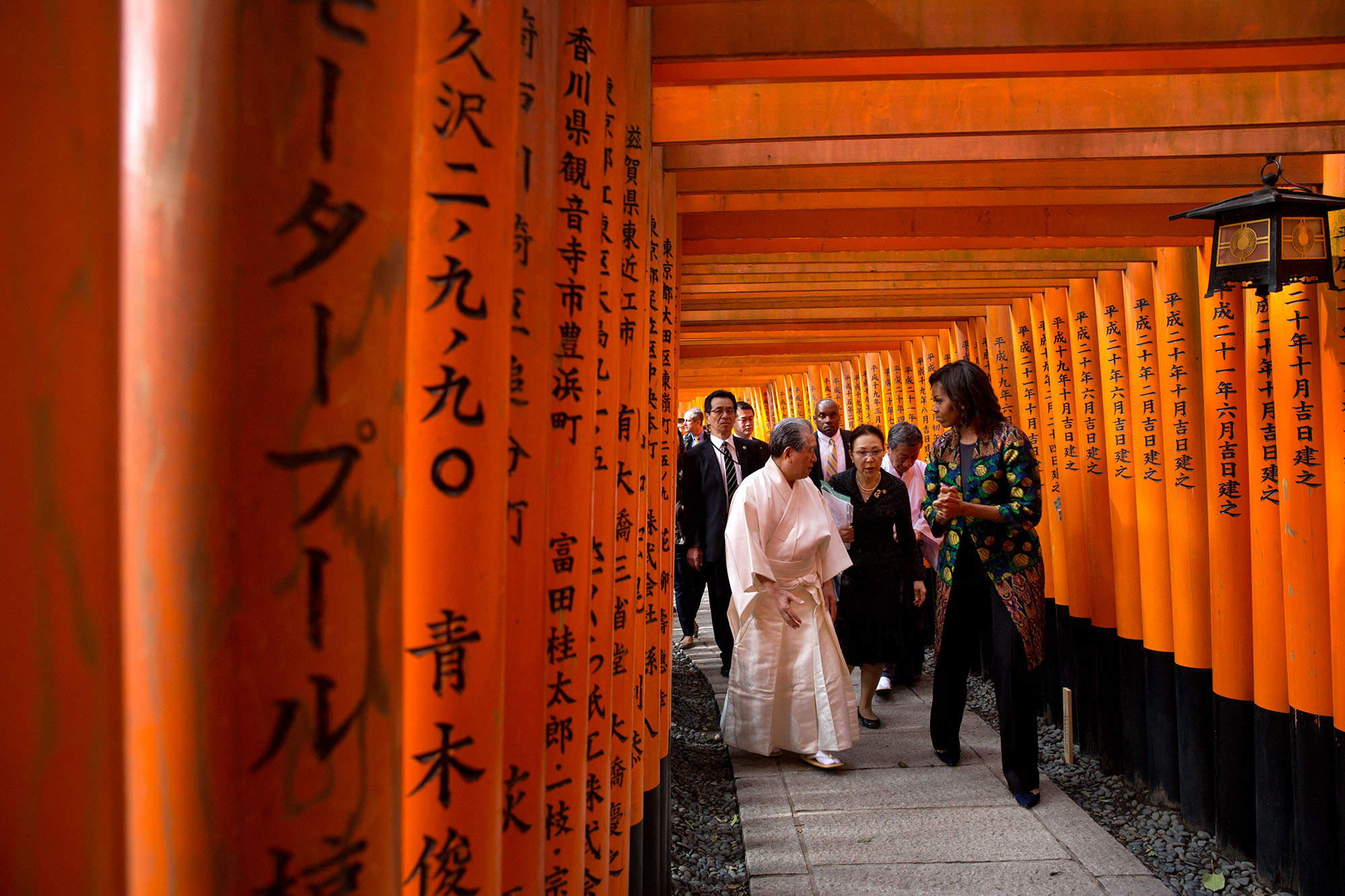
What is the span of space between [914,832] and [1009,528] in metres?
1.65

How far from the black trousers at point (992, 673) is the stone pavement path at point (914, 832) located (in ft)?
0.74

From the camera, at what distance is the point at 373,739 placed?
0.79 m

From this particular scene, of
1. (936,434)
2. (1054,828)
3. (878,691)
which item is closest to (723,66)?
(1054,828)

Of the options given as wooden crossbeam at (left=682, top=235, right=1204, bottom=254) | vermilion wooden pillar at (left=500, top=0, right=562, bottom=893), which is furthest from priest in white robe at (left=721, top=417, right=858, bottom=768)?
vermilion wooden pillar at (left=500, top=0, right=562, bottom=893)

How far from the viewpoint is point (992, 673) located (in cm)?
491

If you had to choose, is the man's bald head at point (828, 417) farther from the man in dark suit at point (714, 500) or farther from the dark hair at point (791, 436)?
the dark hair at point (791, 436)

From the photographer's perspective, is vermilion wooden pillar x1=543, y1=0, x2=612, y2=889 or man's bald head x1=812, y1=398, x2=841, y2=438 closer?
vermilion wooden pillar x1=543, y1=0, x2=612, y2=889

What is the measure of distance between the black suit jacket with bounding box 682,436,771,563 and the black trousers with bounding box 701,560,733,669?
11 cm

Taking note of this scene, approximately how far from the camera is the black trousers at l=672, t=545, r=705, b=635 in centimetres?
793

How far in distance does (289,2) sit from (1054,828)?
195 inches

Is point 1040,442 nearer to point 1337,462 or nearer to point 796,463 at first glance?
point 796,463

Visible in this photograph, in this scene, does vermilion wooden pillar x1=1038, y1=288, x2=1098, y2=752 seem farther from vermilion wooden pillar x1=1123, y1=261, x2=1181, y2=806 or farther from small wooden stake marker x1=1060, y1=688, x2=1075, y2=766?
vermilion wooden pillar x1=1123, y1=261, x2=1181, y2=806

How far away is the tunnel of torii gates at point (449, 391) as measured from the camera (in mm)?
644

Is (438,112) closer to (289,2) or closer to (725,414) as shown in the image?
(289,2)
